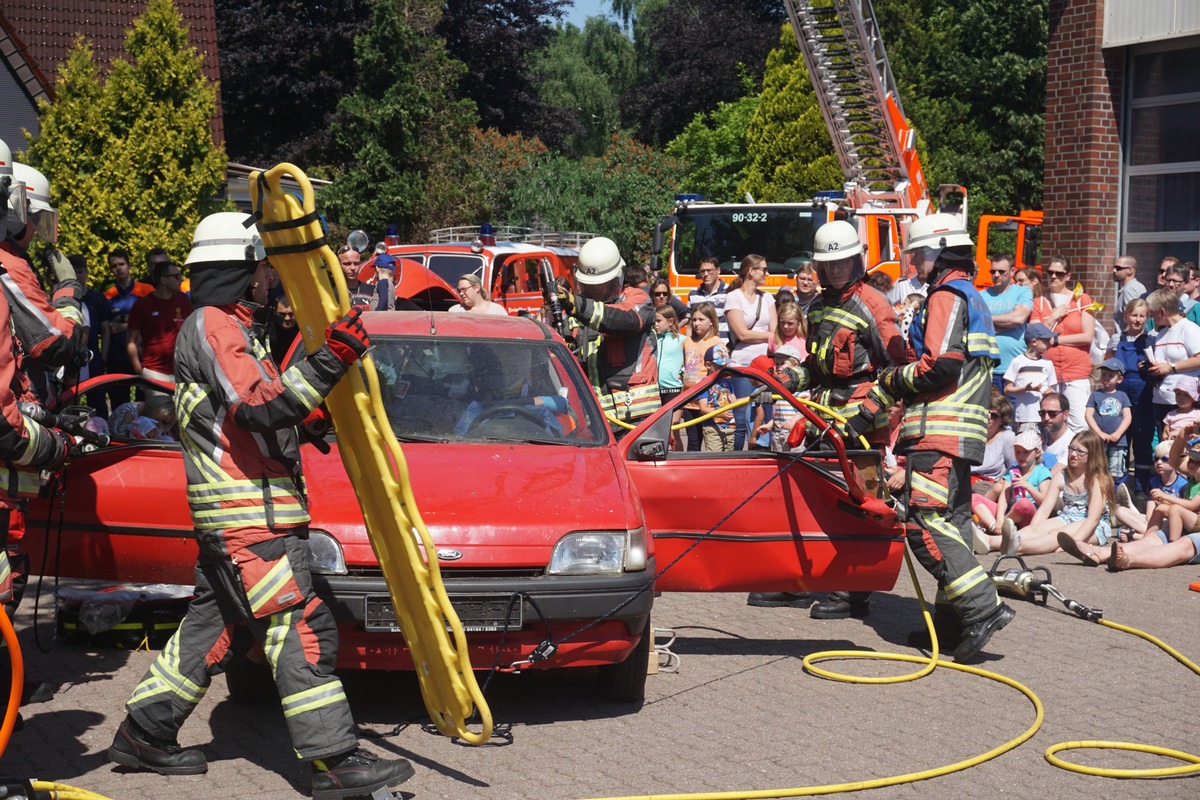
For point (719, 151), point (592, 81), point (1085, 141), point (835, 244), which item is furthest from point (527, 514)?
point (592, 81)

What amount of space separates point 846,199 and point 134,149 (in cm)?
919

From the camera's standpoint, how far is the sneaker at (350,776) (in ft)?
15.4

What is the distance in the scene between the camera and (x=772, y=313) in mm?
12680

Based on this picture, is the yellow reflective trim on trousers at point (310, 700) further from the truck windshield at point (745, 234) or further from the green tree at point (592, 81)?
the green tree at point (592, 81)

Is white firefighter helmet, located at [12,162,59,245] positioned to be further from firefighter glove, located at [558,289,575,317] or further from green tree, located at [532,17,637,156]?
green tree, located at [532,17,637,156]

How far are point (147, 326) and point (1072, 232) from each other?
1148 centimetres

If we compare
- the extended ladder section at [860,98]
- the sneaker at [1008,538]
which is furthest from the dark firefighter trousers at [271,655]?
the extended ladder section at [860,98]

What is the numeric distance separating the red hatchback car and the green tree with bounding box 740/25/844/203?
24884 mm

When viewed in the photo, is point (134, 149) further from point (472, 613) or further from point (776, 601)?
point (472, 613)

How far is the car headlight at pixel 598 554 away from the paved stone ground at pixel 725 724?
26.7 inches

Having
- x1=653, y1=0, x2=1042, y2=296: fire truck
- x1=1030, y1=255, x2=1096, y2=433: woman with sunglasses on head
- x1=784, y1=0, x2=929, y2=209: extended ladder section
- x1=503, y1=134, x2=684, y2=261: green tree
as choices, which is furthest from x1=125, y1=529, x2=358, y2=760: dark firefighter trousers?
x1=503, y1=134, x2=684, y2=261: green tree

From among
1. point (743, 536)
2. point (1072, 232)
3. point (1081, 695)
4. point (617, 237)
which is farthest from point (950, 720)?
point (617, 237)

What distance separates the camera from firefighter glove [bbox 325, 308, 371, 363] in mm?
4512

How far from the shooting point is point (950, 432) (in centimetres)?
683
